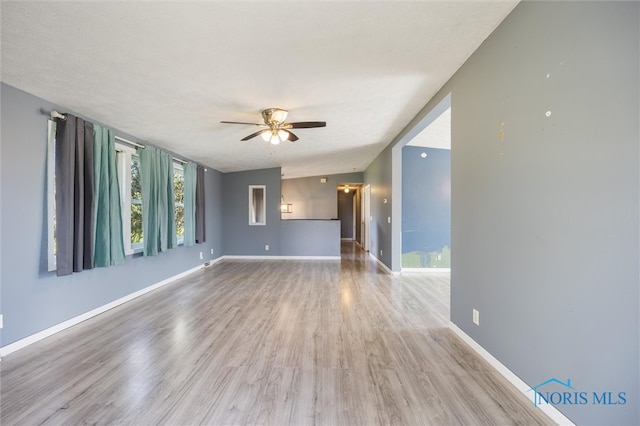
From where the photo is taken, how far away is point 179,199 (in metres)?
5.16

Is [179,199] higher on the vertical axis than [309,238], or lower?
higher

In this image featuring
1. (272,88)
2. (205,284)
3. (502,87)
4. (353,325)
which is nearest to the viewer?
(502,87)

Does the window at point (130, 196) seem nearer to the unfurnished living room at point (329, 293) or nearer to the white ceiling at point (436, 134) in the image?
the unfurnished living room at point (329, 293)

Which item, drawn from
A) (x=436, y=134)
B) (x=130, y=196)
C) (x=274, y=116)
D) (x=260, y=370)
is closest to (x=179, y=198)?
(x=130, y=196)

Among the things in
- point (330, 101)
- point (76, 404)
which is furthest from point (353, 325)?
point (330, 101)

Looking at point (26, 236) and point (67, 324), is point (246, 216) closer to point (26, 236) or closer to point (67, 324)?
point (67, 324)

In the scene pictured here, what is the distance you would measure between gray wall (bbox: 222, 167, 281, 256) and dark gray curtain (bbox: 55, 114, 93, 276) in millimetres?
4288

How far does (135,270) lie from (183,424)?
3.02 metres

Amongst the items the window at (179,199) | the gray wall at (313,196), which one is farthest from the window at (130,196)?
the gray wall at (313,196)

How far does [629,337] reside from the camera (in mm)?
1176

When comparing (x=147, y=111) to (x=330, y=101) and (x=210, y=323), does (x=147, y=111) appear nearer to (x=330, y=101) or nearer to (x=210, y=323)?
(x=330, y=101)

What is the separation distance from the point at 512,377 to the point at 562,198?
50.0 inches

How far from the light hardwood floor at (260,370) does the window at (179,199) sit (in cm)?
Result: 180

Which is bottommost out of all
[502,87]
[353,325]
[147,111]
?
[353,325]
